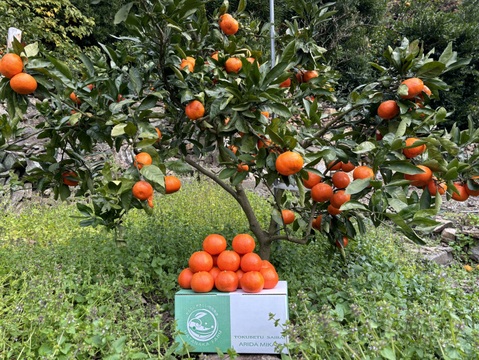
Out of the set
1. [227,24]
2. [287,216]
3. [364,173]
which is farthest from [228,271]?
[227,24]

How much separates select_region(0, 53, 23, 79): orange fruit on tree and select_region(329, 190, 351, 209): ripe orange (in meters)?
1.23

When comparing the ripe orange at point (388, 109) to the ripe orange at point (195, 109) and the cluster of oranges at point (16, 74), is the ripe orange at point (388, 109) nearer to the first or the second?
the ripe orange at point (195, 109)

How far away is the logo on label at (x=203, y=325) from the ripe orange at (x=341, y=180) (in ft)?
2.34

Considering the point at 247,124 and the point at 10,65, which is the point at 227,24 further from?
the point at 10,65

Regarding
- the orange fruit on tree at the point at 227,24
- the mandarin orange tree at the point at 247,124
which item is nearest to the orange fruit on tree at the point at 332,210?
the mandarin orange tree at the point at 247,124

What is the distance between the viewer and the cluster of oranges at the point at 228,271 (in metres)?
1.38

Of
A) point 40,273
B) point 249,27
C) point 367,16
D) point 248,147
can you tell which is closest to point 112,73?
point 248,147

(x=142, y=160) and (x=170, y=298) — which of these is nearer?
(x=142, y=160)

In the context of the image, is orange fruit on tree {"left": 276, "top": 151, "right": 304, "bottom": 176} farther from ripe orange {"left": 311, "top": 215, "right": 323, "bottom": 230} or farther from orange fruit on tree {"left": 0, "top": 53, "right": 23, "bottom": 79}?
orange fruit on tree {"left": 0, "top": 53, "right": 23, "bottom": 79}

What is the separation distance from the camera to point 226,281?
139 cm

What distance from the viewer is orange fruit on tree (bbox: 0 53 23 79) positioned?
1.19 metres

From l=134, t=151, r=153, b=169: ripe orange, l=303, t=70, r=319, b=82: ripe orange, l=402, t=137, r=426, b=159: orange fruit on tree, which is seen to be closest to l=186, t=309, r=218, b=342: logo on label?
l=134, t=151, r=153, b=169: ripe orange

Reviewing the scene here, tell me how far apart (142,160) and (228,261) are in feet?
1.75

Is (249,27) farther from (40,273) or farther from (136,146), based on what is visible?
(40,273)
